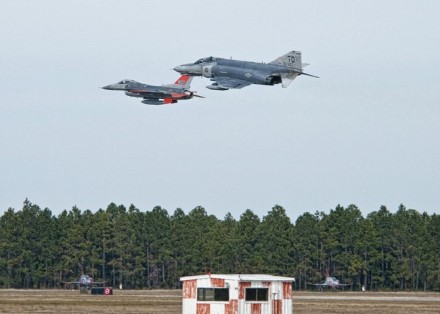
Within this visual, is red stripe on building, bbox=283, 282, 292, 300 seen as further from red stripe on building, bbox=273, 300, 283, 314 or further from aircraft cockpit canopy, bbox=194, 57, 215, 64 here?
aircraft cockpit canopy, bbox=194, 57, 215, 64

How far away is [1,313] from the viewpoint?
102688 millimetres

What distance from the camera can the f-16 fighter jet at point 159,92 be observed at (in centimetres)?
13588

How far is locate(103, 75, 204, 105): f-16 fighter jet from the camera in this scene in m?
136

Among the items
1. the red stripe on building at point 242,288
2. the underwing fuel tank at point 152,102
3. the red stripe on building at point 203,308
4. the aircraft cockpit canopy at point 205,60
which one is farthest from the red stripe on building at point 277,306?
the underwing fuel tank at point 152,102

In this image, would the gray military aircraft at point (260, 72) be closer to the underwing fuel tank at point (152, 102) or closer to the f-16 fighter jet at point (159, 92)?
the underwing fuel tank at point (152, 102)

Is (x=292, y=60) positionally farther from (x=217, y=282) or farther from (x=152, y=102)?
(x=217, y=282)

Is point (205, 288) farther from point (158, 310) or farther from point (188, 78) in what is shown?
point (188, 78)

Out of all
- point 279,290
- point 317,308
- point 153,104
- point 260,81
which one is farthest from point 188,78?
point 279,290

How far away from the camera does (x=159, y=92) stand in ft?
448

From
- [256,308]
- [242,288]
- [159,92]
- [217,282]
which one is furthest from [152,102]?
[242,288]

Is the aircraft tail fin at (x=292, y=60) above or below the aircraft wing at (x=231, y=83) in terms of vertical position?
above

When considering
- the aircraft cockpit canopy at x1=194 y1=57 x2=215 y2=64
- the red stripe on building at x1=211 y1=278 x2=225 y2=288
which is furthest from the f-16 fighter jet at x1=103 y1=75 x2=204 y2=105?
the red stripe on building at x1=211 y1=278 x2=225 y2=288

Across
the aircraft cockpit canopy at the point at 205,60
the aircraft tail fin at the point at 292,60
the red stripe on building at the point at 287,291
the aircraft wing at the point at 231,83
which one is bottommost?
the red stripe on building at the point at 287,291

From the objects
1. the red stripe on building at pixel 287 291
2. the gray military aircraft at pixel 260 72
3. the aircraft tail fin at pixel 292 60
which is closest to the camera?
the red stripe on building at pixel 287 291
